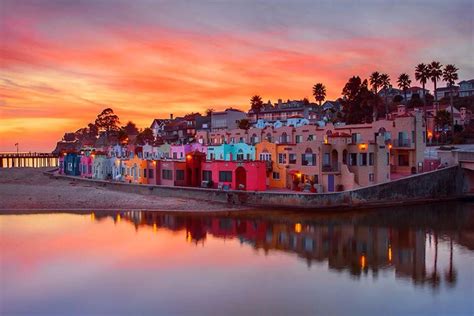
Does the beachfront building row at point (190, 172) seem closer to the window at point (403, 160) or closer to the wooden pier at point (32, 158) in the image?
the window at point (403, 160)

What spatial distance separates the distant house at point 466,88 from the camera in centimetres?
9844

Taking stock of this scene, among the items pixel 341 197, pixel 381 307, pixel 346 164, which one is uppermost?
pixel 346 164

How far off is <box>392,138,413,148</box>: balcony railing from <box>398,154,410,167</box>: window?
4.49 feet

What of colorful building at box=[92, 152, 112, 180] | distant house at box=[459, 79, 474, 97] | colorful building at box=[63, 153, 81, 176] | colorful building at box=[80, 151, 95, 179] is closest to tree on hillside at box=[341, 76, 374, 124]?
colorful building at box=[92, 152, 112, 180]

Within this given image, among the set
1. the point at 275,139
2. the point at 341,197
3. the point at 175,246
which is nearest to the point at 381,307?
the point at 175,246

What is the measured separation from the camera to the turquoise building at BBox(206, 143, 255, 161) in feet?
160

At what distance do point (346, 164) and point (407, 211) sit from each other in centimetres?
653

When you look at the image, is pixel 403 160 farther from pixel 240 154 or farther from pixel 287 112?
pixel 287 112

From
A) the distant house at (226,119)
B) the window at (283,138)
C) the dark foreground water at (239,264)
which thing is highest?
the distant house at (226,119)

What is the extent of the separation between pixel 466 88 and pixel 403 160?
207 ft

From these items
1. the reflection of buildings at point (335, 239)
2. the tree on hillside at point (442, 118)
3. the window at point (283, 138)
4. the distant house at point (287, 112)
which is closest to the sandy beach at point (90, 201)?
the reflection of buildings at point (335, 239)

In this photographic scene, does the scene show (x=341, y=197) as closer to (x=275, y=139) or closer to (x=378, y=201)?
(x=378, y=201)

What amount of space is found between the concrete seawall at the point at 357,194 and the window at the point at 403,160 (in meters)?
3.63

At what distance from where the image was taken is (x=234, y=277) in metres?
22.4
